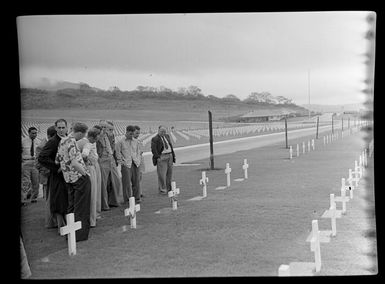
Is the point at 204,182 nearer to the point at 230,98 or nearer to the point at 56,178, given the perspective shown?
the point at 230,98

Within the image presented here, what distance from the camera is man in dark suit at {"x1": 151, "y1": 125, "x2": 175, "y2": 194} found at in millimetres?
4219

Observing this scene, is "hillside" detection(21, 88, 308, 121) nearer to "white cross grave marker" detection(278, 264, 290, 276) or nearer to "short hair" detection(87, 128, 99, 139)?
"short hair" detection(87, 128, 99, 139)

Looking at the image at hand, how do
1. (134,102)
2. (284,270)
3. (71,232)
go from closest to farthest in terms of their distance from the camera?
(284,270) < (71,232) < (134,102)

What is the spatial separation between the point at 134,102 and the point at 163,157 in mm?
497

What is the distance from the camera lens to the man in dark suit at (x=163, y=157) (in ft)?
13.8

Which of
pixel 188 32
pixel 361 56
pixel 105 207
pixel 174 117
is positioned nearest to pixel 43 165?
pixel 105 207

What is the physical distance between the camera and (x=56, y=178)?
13.8ft

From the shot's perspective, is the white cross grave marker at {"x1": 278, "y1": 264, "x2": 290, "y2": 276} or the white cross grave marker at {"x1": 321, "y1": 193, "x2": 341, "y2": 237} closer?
the white cross grave marker at {"x1": 278, "y1": 264, "x2": 290, "y2": 276}

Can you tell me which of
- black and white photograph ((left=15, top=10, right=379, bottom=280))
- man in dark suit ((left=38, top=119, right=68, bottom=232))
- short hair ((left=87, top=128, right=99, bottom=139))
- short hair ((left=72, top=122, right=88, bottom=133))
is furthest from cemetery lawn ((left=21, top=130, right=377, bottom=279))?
short hair ((left=72, top=122, right=88, bottom=133))

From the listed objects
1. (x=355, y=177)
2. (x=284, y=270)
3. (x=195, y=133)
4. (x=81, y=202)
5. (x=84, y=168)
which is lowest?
(x=284, y=270)

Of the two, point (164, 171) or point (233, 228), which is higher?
point (164, 171)

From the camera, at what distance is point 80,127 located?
410 cm

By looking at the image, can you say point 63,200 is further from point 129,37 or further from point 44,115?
point 129,37

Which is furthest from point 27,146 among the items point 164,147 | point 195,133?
point 195,133
